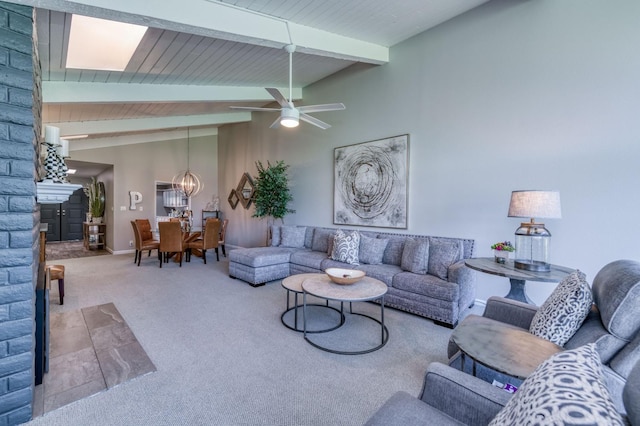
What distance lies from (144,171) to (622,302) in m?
9.32

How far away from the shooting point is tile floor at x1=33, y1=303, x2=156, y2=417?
6.66 ft

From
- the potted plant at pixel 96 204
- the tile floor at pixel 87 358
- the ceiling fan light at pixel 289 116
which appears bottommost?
the tile floor at pixel 87 358

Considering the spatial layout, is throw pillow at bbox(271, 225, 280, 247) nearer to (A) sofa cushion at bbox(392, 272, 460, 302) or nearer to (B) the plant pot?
(A) sofa cushion at bbox(392, 272, 460, 302)

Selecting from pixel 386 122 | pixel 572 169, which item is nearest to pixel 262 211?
pixel 386 122

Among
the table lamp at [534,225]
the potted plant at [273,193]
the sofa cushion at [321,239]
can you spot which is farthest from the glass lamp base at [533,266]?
the potted plant at [273,193]

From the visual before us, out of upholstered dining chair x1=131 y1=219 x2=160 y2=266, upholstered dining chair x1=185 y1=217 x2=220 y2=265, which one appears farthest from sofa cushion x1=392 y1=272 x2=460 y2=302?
upholstered dining chair x1=131 y1=219 x2=160 y2=266

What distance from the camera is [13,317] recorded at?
1675 mm

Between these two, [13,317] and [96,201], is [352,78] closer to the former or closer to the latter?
[13,317]

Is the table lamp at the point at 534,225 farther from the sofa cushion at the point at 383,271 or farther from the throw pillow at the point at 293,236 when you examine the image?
the throw pillow at the point at 293,236

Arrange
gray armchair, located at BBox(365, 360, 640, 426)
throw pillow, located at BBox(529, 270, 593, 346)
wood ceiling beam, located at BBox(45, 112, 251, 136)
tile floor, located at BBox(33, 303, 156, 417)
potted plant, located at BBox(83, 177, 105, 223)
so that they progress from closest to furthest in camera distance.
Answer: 1. gray armchair, located at BBox(365, 360, 640, 426)
2. throw pillow, located at BBox(529, 270, 593, 346)
3. tile floor, located at BBox(33, 303, 156, 417)
4. wood ceiling beam, located at BBox(45, 112, 251, 136)
5. potted plant, located at BBox(83, 177, 105, 223)

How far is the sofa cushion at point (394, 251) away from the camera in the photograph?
4.10 metres

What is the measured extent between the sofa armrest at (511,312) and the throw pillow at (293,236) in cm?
368

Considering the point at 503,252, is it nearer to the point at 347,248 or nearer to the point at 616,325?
the point at 616,325

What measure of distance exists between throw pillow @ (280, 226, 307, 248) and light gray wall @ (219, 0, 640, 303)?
1.94m
